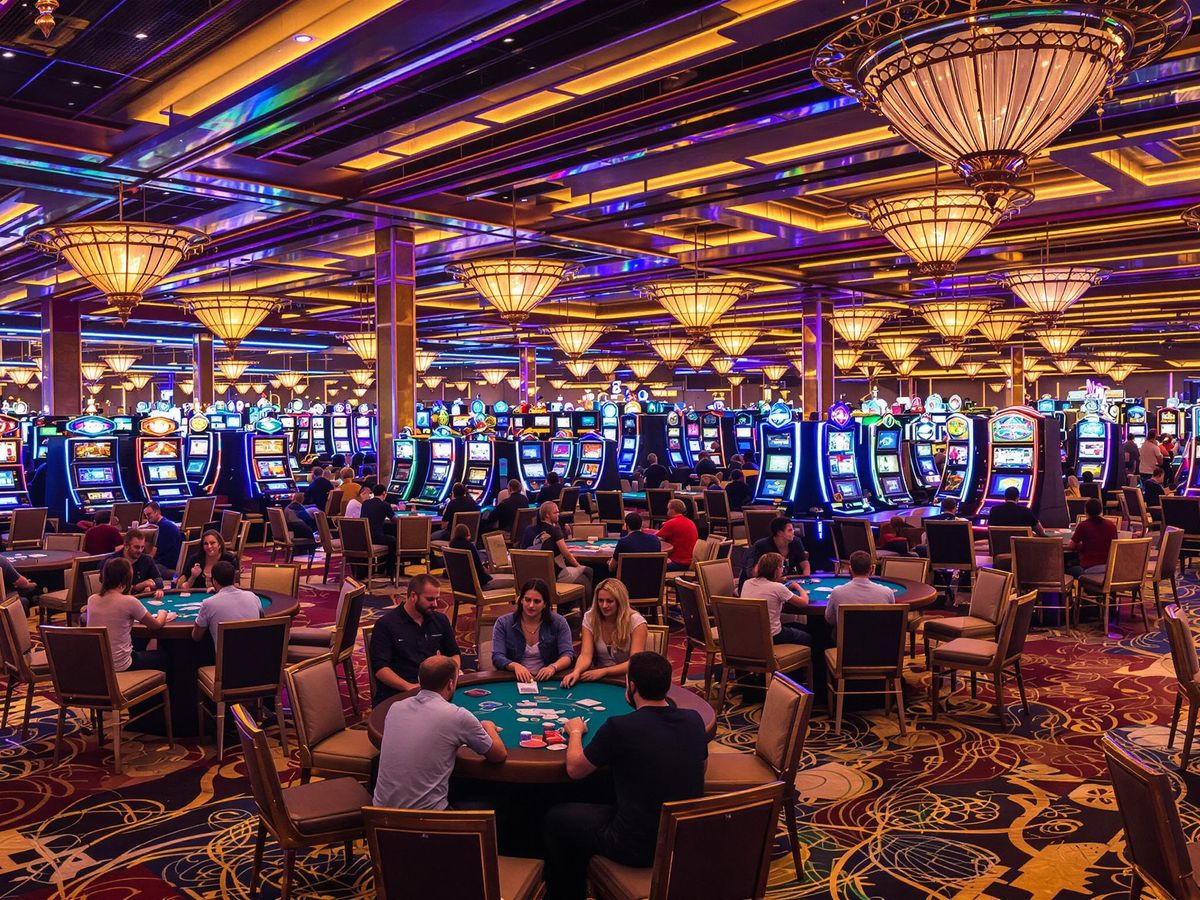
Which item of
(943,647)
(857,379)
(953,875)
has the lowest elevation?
(953,875)

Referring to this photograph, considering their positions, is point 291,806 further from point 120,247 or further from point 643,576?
point 120,247

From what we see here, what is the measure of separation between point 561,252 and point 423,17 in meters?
8.93

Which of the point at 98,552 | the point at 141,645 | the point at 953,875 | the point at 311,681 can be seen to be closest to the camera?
the point at 953,875

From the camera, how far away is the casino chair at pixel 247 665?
5809mm

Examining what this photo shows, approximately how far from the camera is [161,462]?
15.0m

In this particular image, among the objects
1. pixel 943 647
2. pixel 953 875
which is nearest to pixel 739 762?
pixel 953 875

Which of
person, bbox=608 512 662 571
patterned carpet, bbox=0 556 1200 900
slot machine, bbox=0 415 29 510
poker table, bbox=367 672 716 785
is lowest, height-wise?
patterned carpet, bbox=0 556 1200 900

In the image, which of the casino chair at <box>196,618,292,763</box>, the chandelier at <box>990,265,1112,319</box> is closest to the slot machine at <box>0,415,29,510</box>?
the casino chair at <box>196,618,292,763</box>

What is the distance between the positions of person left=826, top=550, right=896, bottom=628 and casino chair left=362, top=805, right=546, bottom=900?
12.3 feet

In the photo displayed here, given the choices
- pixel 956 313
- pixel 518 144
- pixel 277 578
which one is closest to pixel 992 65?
pixel 277 578

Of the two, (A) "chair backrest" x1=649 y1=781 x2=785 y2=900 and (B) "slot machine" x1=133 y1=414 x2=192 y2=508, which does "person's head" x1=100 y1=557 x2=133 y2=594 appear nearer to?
(A) "chair backrest" x1=649 y1=781 x2=785 y2=900

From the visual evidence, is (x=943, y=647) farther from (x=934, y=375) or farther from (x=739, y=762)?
(x=934, y=375)

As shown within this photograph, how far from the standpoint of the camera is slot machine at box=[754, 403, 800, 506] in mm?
12836

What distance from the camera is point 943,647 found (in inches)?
264
